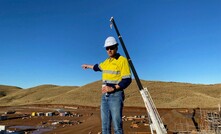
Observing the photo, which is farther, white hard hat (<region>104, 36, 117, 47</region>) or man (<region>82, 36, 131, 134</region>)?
white hard hat (<region>104, 36, 117, 47</region>)

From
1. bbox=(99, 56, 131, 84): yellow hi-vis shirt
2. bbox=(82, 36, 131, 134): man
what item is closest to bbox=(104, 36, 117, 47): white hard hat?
bbox=(82, 36, 131, 134): man

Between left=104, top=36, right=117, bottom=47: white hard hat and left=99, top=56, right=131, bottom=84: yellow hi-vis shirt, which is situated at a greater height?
left=104, top=36, right=117, bottom=47: white hard hat

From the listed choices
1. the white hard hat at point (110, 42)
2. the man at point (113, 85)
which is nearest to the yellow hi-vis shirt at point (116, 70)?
the man at point (113, 85)

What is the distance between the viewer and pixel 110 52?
4.65 m

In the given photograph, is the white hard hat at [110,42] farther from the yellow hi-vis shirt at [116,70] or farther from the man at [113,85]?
the yellow hi-vis shirt at [116,70]

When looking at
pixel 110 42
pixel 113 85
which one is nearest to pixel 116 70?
pixel 113 85

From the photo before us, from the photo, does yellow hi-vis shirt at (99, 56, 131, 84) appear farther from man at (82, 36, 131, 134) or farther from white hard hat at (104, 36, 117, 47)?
white hard hat at (104, 36, 117, 47)

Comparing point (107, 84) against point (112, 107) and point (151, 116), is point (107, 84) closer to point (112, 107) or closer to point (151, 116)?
point (112, 107)

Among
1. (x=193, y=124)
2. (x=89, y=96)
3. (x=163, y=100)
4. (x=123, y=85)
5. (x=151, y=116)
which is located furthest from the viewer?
(x=89, y=96)

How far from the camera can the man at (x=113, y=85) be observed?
4.36 metres

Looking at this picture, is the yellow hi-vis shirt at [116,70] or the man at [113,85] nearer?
the man at [113,85]

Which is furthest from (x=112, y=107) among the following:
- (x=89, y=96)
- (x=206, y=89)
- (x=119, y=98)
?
(x=206, y=89)

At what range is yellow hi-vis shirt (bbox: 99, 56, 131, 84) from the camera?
4.47 metres

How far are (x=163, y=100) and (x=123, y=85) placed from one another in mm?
53563
